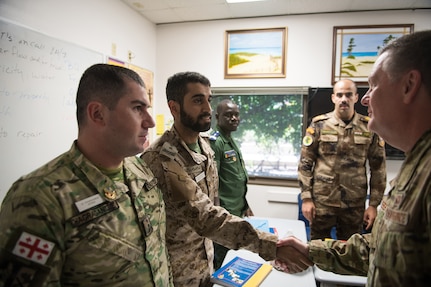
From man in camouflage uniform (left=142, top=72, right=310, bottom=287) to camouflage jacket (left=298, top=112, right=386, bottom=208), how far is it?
4.19ft

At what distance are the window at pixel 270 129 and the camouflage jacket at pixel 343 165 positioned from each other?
43.8 inches

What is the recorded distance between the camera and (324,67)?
361 centimetres

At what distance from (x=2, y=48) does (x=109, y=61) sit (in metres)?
1.20

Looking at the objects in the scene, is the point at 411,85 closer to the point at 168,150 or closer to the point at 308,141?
the point at 168,150

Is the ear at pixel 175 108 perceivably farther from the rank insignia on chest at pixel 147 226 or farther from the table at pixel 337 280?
the table at pixel 337 280

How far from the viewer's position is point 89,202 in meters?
0.88

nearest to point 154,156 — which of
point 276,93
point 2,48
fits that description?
point 2,48

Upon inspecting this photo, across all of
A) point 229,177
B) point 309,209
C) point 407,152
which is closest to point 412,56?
point 407,152

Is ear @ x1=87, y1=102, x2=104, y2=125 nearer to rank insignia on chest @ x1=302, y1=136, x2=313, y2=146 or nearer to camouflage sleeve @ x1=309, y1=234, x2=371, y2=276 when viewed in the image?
camouflage sleeve @ x1=309, y1=234, x2=371, y2=276

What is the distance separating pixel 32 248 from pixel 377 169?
9.07ft

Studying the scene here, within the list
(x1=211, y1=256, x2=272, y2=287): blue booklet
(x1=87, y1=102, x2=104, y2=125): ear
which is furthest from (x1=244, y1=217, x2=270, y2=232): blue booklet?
(x1=87, y1=102, x2=104, y2=125): ear

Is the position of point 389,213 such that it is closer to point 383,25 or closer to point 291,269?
point 291,269

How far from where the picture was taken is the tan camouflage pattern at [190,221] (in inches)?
55.8

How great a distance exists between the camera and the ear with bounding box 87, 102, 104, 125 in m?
1.00
